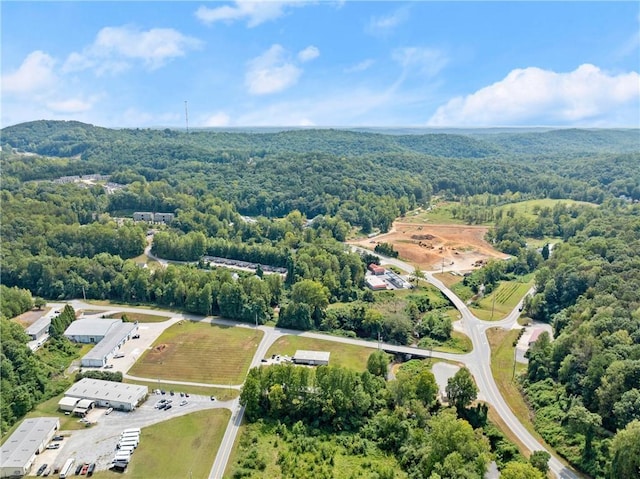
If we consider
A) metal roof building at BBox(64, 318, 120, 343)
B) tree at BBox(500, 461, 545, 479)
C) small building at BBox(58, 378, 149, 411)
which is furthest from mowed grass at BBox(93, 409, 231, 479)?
tree at BBox(500, 461, 545, 479)

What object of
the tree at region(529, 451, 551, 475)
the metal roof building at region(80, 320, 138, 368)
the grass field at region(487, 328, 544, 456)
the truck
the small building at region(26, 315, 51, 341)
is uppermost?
the small building at region(26, 315, 51, 341)

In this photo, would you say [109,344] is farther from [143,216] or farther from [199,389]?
[143,216]

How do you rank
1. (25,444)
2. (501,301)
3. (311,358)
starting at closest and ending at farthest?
(25,444) → (311,358) → (501,301)

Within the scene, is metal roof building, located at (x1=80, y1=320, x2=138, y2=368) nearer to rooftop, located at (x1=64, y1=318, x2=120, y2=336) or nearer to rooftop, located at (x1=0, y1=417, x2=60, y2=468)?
rooftop, located at (x1=64, y1=318, x2=120, y2=336)

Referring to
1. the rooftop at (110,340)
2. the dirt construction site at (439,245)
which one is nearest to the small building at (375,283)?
the dirt construction site at (439,245)

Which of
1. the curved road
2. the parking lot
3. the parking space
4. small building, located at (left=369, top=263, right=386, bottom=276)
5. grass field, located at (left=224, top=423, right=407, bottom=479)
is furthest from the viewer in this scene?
small building, located at (left=369, top=263, right=386, bottom=276)

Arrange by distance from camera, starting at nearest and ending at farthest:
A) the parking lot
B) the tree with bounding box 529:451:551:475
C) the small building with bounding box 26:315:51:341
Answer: the tree with bounding box 529:451:551:475, the parking lot, the small building with bounding box 26:315:51:341

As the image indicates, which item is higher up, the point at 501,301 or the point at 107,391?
the point at 107,391

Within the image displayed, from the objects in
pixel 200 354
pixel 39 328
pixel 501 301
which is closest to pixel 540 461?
pixel 200 354
